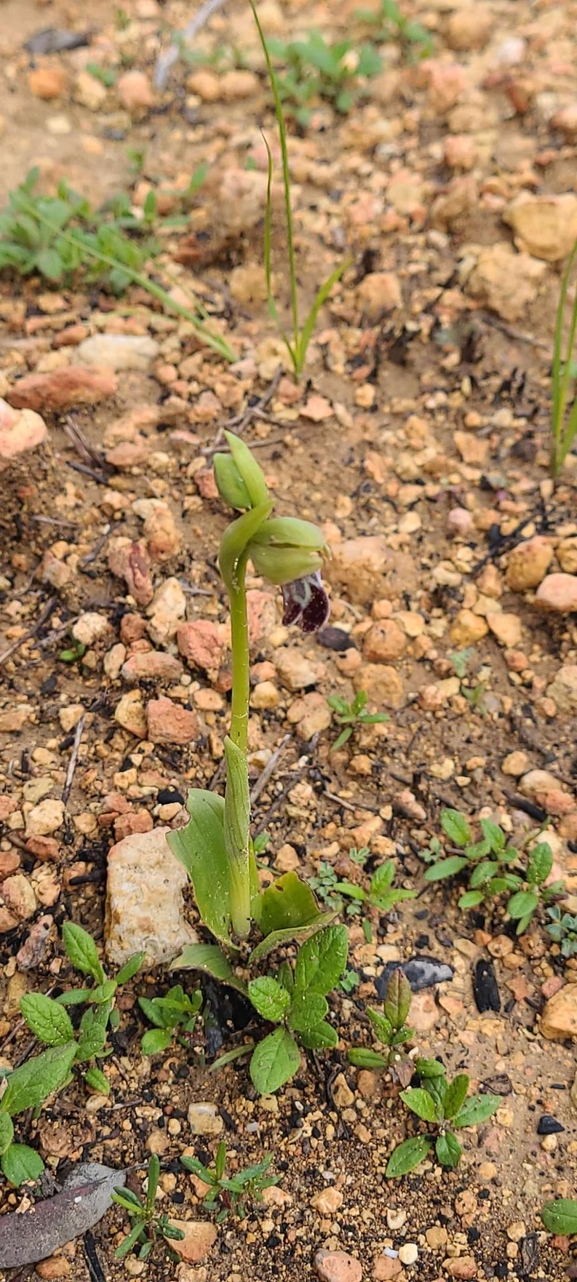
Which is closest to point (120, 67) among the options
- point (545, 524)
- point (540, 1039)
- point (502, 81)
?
point (502, 81)

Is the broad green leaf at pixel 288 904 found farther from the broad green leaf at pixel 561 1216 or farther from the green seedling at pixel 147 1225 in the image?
the broad green leaf at pixel 561 1216

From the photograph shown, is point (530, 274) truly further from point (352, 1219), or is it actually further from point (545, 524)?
point (352, 1219)

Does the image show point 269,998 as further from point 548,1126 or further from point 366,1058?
point 548,1126

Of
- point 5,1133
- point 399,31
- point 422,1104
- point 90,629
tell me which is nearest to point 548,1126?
point 422,1104

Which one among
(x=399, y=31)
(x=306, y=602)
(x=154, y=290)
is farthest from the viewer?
(x=399, y=31)

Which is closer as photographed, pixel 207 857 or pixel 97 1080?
pixel 97 1080

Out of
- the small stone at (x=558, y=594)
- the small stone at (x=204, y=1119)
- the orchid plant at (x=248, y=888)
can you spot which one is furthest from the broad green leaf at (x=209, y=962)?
the small stone at (x=558, y=594)

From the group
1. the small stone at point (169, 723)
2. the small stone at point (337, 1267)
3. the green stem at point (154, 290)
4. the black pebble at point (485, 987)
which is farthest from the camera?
the green stem at point (154, 290)
